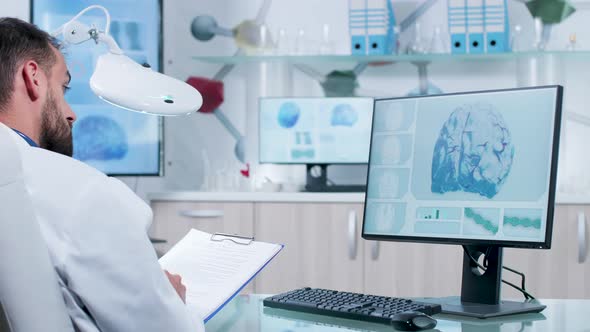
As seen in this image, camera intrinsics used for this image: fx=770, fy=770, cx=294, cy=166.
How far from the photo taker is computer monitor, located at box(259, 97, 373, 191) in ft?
12.2

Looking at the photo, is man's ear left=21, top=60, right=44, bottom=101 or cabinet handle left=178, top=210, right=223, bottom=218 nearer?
man's ear left=21, top=60, right=44, bottom=101

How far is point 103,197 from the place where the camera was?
103 cm

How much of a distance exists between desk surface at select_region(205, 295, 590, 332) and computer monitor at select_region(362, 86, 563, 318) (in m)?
0.04

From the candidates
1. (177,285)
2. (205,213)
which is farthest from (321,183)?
(177,285)

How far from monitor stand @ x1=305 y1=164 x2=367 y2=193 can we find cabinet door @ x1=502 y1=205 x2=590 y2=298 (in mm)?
795

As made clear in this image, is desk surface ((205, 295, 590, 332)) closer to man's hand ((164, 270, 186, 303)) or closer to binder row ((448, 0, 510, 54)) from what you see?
man's hand ((164, 270, 186, 303))

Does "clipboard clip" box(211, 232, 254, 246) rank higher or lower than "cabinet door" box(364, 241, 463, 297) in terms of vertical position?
higher

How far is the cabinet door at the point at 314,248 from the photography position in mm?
3512

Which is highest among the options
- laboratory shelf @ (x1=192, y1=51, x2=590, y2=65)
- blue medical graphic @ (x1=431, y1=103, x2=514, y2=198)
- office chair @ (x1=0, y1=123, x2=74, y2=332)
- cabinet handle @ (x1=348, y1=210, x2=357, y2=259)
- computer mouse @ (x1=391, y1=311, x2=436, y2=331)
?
laboratory shelf @ (x1=192, y1=51, x2=590, y2=65)

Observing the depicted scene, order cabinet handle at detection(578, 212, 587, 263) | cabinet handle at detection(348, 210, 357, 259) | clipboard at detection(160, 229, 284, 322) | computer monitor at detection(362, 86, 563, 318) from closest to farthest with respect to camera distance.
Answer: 1. clipboard at detection(160, 229, 284, 322)
2. computer monitor at detection(362, 86, 563, 318)
3. cabinet handle at detection(578, 212, 587, 263)
4. cabinet handle at detection(348, 210, 357, 259)

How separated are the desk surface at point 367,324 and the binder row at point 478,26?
2212 millimetres

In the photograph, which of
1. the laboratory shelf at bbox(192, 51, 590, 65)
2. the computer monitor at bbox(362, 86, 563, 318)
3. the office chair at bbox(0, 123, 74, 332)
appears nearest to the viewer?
the office chair at bbox(0, 123, 74, 332)

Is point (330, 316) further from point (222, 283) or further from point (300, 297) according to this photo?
point (222, 283)

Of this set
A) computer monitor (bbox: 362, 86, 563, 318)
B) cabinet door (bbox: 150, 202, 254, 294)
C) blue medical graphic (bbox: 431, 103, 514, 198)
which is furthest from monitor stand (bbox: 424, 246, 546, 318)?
cabinet door (bbox: 150, 202, 254, 294)
